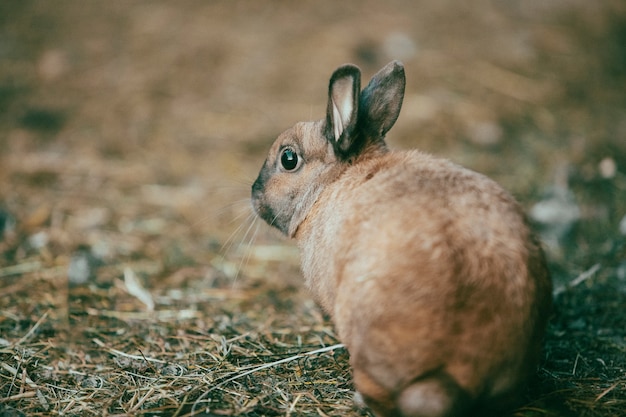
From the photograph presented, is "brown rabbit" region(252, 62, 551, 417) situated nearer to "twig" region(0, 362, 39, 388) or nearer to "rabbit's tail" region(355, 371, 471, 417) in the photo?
"rabbit's tail" region(355, 371, 471, 417)

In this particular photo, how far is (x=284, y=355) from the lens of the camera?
3.43 meters

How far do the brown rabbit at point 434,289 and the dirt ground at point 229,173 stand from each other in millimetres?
488

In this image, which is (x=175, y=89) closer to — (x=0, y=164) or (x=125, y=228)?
(x=0, y=164)

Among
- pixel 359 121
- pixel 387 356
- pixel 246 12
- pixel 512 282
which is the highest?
pixel 246 12

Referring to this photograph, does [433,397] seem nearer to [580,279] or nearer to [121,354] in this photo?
[121,354]

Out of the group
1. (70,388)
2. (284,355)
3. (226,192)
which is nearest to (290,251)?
(226,192)

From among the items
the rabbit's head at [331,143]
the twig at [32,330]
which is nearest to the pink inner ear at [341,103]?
the rabbit's head at [331,143]

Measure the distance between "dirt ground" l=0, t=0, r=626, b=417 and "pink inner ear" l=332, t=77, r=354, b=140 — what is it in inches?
40.7

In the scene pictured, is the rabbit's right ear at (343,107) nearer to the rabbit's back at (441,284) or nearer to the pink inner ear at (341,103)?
the pink inner ear at (341,103)

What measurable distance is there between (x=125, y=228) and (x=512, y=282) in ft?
12.4

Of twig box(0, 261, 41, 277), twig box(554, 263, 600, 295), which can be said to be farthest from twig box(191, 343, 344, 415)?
twig box(0, 261, 41, 277)

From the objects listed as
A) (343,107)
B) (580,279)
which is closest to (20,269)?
(343,107)

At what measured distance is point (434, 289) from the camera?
241 cm

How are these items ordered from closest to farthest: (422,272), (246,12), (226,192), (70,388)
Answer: (422,272) < (70,388) < (226,192) < (246,12)
